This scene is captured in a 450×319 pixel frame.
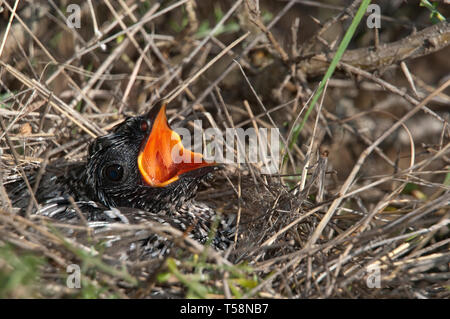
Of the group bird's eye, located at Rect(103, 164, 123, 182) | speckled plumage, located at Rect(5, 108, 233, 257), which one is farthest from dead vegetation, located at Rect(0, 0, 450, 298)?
bird's eye, located at Rect(103, 164, 123, 182)

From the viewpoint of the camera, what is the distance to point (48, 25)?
135 inches

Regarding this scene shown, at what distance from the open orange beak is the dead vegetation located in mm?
300

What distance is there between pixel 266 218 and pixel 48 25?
2276mm

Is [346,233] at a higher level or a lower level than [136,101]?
lower

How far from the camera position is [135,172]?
2332 mm

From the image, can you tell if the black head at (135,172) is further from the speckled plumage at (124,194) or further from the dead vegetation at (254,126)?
the dead vegetation at (254,126)

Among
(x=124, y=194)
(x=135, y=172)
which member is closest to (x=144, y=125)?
(x=135, y=172)

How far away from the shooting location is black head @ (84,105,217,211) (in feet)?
7.64

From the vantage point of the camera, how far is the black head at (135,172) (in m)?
2.33

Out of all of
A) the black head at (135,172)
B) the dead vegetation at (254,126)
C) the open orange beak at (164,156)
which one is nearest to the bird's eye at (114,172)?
the black head at (135,172)

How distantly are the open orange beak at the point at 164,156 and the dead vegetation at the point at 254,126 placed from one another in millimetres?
300

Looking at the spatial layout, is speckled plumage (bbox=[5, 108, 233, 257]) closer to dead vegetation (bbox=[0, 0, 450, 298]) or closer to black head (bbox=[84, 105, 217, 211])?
black head (bbox=[84, 105, 217, 211])
